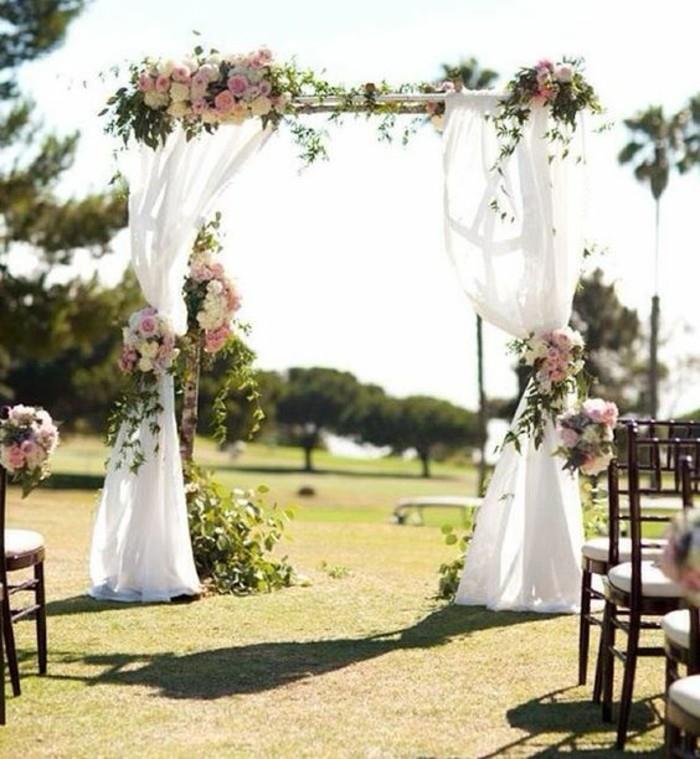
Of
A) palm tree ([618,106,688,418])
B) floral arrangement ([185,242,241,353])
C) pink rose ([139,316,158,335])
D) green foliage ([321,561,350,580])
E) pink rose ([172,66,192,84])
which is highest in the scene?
palm tree ([618,106,688,418])

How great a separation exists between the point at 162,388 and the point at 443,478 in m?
41.9

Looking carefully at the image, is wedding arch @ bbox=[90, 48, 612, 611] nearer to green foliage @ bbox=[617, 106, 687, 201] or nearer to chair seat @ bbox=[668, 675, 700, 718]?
chair seat @ bbox=[668, 675, 700, 718]

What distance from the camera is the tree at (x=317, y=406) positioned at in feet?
183

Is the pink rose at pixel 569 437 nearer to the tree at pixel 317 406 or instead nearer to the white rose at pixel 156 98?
the white rose at pixel 156 98

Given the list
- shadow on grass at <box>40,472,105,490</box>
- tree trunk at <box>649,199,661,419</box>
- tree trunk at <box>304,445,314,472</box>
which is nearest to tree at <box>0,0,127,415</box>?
shadow on grass at <box>40,472,105,490</box>

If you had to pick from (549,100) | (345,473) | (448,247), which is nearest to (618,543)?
(448,247)

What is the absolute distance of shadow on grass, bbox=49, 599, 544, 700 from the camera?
4988mm

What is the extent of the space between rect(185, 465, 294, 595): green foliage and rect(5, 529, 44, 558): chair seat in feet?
7.80

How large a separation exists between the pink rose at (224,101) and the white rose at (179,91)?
0.18m

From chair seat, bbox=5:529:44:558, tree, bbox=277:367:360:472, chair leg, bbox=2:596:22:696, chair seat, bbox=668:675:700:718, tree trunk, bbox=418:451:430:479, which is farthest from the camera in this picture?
tree, bbox=277:367:360:472

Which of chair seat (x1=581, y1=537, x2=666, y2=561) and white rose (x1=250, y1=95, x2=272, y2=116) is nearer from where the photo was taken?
chair seat (x1=581, y1=537, x2=666, y2=561)

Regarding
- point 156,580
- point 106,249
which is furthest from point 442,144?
point 106,249

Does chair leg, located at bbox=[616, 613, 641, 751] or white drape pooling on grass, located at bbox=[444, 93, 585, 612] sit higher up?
white drape pooling on grass, located at bbox=[444, 93, 585, 612]

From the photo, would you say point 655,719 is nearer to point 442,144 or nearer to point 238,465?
point 442,144
